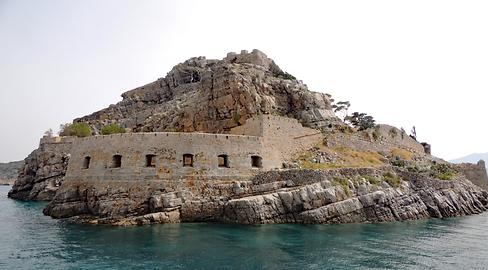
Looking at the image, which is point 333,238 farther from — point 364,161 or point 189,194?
point 364,161

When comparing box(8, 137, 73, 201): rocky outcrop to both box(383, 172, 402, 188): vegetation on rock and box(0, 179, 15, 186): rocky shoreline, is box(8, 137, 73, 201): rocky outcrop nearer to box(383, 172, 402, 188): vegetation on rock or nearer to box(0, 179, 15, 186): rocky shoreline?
box(383, 172, 402, 188): vegetation on rock

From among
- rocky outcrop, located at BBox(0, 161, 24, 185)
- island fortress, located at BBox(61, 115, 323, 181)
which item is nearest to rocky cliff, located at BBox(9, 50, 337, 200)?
island fortress, located at BBox(61, 115, 323, 181)

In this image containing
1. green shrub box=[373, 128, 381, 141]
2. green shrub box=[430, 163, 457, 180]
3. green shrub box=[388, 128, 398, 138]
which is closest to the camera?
green shrub box=[430, 163, 457, 180]

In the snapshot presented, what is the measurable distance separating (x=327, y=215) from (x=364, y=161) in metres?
12.9

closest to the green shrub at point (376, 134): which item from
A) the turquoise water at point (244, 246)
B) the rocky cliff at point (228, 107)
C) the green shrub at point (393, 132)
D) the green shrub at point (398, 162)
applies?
the green shrub at point (393, 132)

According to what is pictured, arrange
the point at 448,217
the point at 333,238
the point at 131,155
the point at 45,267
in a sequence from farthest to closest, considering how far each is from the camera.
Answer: the point at 448,217, the point at 131,155, the point at 333,238, the point at 45,267

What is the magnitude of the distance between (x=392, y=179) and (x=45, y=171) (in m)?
45.6

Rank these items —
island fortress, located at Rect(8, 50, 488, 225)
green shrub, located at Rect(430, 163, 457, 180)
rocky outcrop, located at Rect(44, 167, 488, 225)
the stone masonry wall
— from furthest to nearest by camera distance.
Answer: green shrub, located at Rect(430, 163, 457, 180), the stone masonry wall, island fortress, located at Rect(8, 50, 488, 225), rocky outcrop, located at Rect(44, 167, 488, 225)

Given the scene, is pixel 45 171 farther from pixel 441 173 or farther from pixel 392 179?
pixel 441 173

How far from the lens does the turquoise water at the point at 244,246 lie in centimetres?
1788

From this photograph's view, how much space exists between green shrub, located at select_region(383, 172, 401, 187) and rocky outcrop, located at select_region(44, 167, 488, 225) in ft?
0.32

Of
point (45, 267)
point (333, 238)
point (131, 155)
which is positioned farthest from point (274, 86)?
point (45, 267)

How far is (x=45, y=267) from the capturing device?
1725 centimetres

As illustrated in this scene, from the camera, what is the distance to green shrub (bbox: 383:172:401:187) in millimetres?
32531
